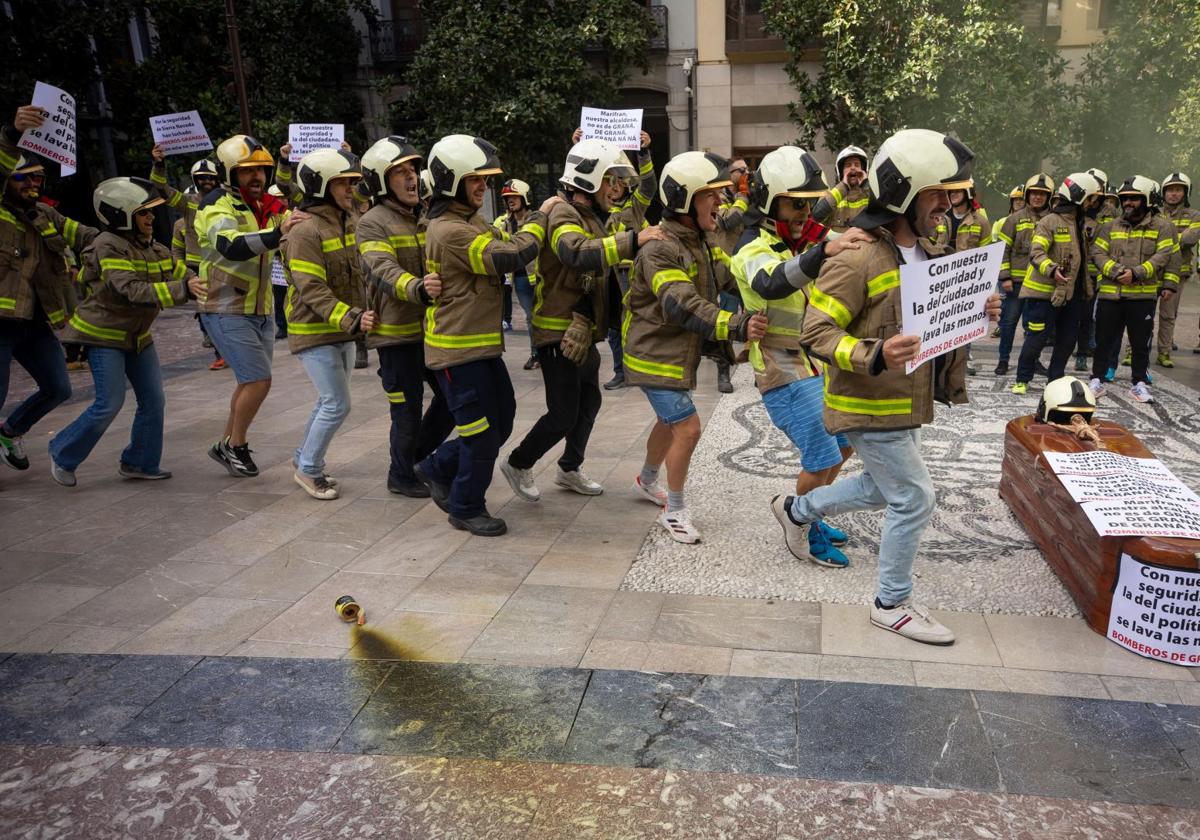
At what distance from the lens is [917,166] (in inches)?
121

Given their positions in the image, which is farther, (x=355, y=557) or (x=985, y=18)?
(x=985, y=18)

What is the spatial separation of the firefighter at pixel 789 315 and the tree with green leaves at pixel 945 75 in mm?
12183

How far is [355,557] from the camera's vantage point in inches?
182

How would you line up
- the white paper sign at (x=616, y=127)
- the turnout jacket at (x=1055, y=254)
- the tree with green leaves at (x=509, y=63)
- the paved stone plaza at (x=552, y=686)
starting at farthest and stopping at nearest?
1. the tree with green leaves at (x=509, y=63)
2. the white paper sign at (x=616, y=127)
3. the turnout jacket at (x=1055, y=254)
4. the paved stone plaza at (x=552, y=686)

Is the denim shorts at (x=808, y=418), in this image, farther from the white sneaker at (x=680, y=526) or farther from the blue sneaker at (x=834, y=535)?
the white sneaker at (x=680, y=526)

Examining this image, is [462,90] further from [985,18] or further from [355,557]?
[355,557]

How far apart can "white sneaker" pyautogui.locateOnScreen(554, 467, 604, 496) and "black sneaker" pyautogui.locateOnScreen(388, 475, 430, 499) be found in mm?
844

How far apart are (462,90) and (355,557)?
14643mm

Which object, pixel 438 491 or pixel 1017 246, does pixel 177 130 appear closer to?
pixel 438 491

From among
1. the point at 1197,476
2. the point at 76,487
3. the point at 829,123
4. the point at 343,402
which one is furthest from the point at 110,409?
the point at 829,123

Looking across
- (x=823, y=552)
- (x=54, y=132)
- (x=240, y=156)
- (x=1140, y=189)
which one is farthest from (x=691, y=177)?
(x=1140, y=189)

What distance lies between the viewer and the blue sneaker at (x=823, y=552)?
14.2 feet

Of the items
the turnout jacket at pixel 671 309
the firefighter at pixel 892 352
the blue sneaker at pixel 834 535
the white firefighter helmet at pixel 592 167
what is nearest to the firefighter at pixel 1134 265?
the blue sneaker at pixel 834 535

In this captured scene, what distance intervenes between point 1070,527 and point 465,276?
305 cm
